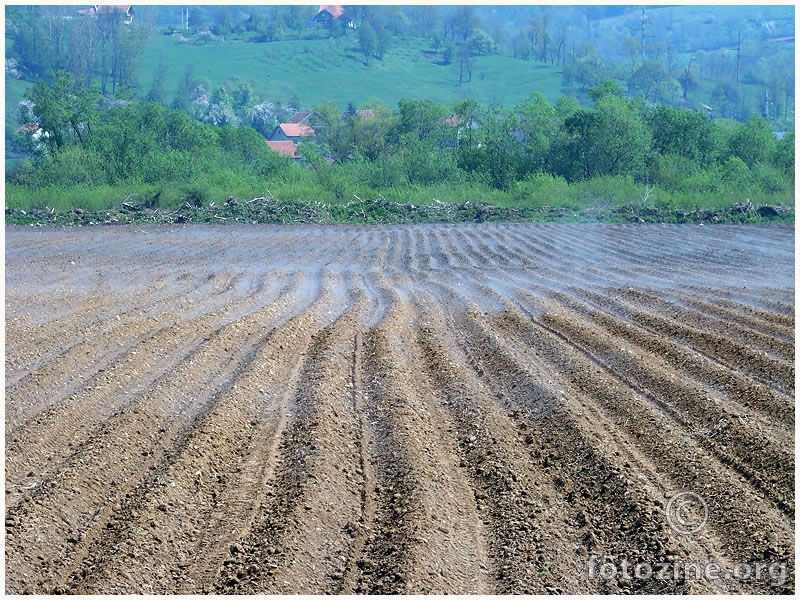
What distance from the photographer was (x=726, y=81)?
77688 millimetres

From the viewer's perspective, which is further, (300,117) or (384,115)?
(300,117)

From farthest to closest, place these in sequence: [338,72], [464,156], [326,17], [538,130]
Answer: [326,17] < [338,72] < [538,130] < [464,156]

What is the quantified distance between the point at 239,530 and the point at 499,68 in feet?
275

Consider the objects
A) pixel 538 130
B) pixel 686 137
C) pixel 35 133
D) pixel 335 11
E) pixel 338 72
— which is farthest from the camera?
pixel 335 11

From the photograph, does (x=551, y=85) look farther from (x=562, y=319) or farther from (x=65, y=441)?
(x=65, y=441)

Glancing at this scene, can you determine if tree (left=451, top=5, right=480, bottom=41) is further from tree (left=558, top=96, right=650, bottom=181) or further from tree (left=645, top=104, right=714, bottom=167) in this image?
tree (left=558, top=96, right=650, bottom=181)

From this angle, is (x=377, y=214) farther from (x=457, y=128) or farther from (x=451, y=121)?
(x=451, y=121)

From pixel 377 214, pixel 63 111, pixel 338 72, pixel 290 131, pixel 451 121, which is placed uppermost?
pixel 338 72

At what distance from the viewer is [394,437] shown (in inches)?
229

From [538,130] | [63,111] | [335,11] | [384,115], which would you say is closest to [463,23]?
[335,11]

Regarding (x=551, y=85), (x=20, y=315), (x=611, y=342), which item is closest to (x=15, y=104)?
(x=551, y=85)

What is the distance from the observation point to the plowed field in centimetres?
418

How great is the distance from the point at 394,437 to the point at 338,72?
77794 mm

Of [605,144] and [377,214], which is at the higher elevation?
[605,144]
